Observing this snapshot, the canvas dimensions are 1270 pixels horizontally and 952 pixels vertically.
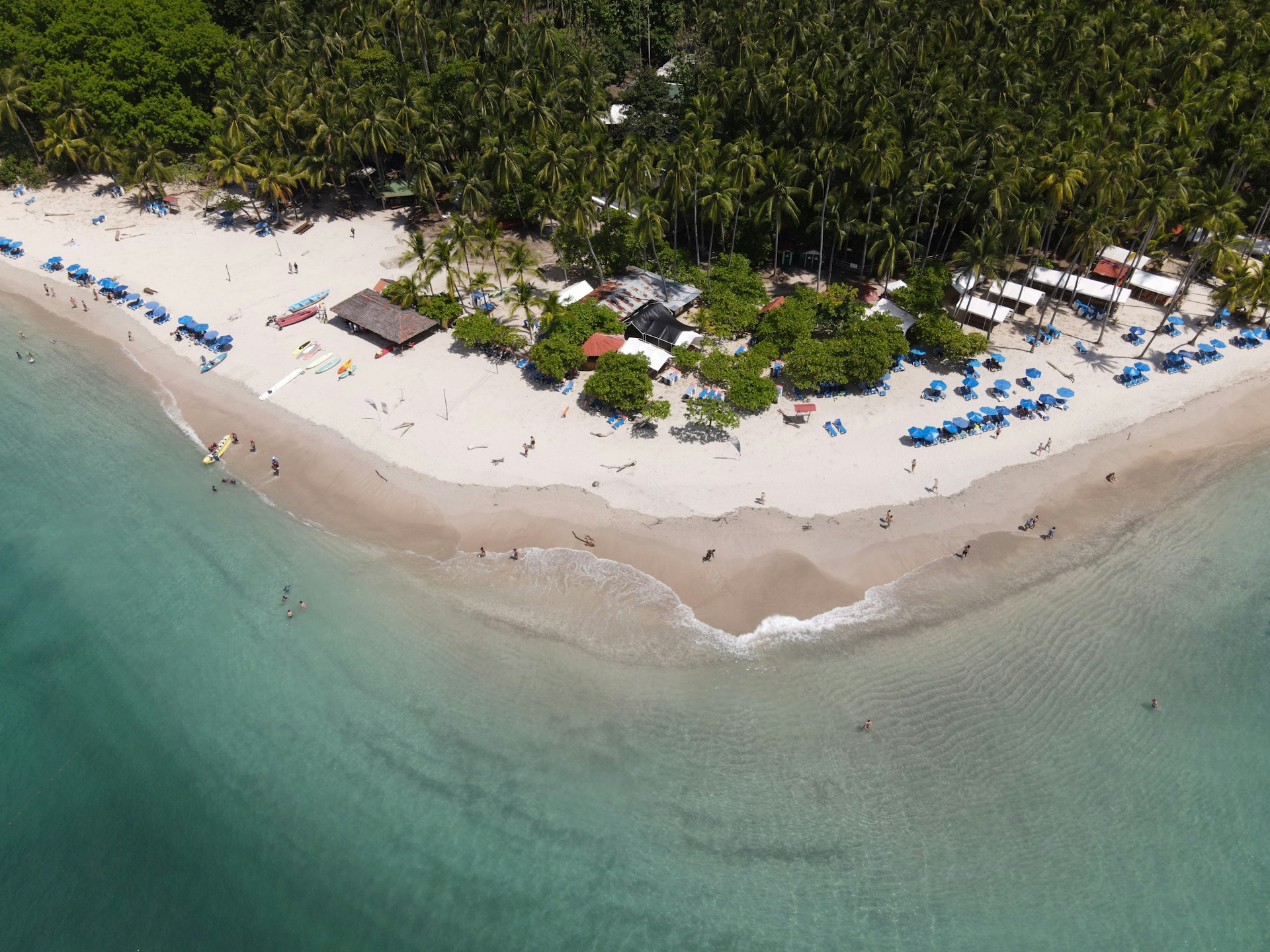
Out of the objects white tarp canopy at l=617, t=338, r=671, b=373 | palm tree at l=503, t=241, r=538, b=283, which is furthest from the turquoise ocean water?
palm tree at l=503, t=241, r=538, b=283

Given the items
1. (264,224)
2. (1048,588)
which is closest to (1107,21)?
(1048,588)

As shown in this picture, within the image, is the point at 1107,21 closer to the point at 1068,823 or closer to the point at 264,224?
the point at 1068,823

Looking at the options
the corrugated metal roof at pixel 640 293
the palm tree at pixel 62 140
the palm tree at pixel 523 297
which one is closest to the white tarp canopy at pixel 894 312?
the corrugated metal roof at pixel 640 293

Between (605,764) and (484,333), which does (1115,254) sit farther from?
(605,764)

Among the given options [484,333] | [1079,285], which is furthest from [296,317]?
[1079,285]

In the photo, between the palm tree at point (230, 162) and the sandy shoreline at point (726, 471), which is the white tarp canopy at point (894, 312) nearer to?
the sandy shoreline at point (726, 471)
